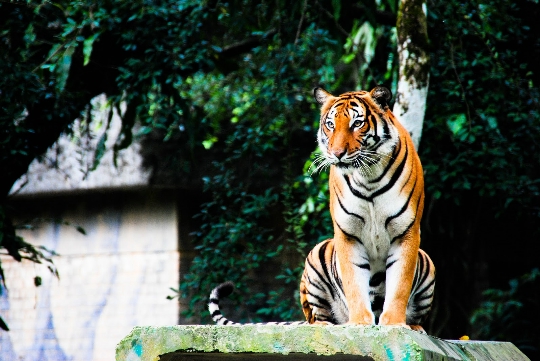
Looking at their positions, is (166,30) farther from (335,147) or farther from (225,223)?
(335,147)

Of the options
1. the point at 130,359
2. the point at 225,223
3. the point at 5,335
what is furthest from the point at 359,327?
the point at 5,335

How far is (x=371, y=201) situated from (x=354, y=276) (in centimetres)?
36

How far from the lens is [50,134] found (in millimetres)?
6977

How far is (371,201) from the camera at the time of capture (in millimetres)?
3582

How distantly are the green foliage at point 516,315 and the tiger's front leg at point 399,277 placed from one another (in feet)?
14.5

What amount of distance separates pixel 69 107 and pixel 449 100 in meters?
3.30

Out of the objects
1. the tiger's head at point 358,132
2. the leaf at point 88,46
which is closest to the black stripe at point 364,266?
the tiger's head at point 358,132

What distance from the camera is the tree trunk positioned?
5.37 meters

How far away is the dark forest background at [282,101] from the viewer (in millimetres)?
6430

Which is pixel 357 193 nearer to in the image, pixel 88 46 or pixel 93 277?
pixel 88 46

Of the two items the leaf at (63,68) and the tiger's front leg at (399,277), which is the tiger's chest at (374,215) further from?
the leaf at (63,68)

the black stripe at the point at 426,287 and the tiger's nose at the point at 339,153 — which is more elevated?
the tiger's nose at the point at 339,153

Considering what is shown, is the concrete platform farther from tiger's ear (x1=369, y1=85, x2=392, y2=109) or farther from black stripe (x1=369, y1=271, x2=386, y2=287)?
tiger's ear (x1=369, y1=85, x2=392, y2=109)

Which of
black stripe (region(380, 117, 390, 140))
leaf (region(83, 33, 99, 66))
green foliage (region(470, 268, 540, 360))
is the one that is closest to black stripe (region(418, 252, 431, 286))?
black stripe (region(380, 117, 390, 140))
